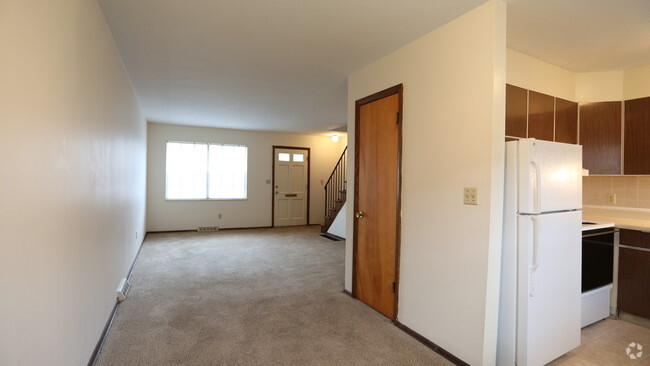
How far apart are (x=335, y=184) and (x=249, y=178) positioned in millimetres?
2154

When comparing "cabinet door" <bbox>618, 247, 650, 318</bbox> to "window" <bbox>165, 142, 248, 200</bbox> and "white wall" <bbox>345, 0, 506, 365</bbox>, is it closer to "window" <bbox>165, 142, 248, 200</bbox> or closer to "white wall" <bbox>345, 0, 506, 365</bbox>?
"white wall" <bbox>345, 0, 506, 365</bbox>

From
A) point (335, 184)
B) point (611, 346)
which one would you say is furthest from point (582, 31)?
point (335, 184)

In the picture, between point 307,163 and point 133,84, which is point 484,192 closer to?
point 133,84

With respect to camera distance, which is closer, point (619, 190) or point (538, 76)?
point (538, 76)

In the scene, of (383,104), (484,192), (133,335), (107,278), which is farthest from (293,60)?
(133,335)

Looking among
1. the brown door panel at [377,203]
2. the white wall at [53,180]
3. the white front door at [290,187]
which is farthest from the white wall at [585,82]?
the white front door at [290,187]

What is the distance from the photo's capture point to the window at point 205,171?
7164 millimetres

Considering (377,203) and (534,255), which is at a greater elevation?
(377,203)

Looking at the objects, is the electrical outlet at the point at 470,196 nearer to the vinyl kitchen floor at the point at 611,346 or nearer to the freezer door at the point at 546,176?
the freezer door at the point at 546,176

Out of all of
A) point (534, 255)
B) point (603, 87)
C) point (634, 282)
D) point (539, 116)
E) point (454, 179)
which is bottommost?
point (634, 282)

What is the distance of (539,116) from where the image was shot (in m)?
2.83

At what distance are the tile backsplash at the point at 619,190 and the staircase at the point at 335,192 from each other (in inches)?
167

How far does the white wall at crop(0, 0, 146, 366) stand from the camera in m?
1.06

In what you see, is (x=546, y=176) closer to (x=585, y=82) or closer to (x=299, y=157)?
(x=585, y=82)
